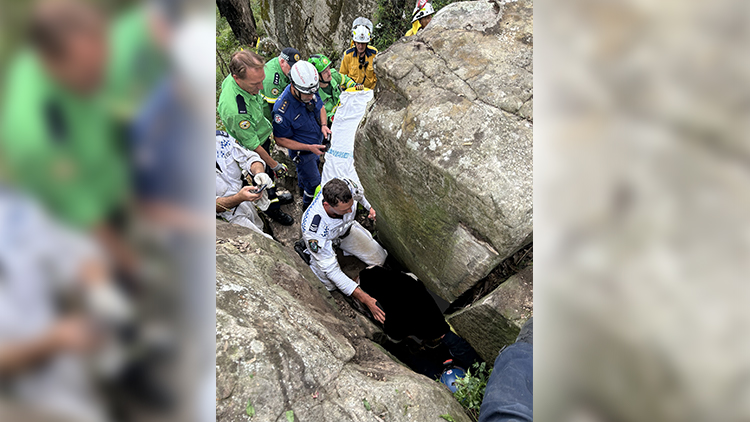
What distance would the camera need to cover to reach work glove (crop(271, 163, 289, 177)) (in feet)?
17.3

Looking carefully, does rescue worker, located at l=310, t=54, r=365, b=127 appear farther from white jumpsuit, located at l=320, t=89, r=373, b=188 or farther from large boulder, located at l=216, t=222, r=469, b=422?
large boulder, located at l=216, t=222, r=469, b=422

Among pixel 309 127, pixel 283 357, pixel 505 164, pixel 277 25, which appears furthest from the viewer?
pixel 277 25

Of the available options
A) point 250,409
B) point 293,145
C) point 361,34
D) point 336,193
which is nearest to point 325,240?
point 336,193

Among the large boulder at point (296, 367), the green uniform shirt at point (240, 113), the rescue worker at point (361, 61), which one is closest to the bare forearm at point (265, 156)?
the green uniform shirt at point (240, 113)

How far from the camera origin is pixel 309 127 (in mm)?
5059
